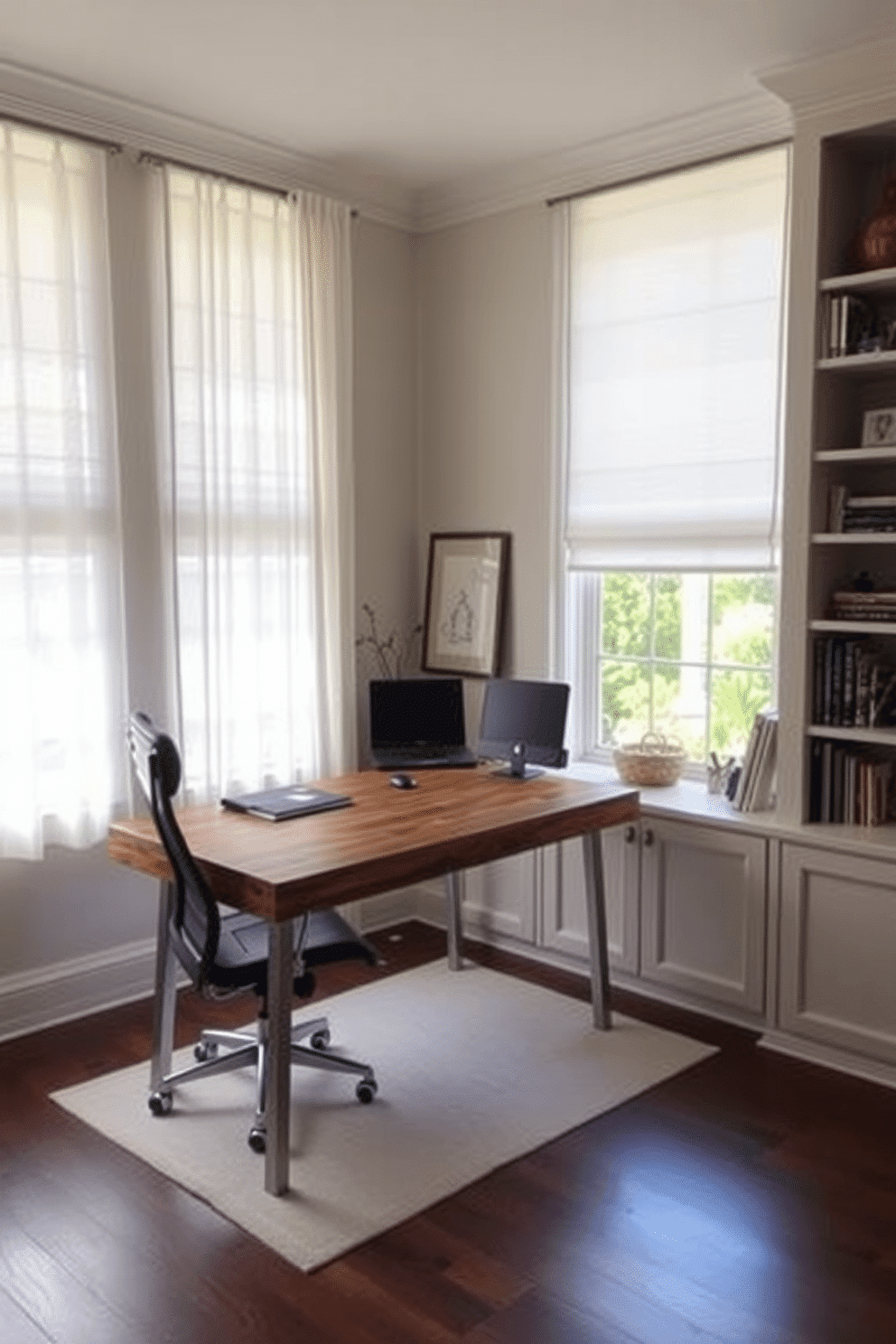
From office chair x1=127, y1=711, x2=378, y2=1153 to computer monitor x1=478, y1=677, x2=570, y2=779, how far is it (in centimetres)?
84

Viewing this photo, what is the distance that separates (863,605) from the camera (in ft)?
10.2

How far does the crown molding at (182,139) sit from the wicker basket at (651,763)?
219cm

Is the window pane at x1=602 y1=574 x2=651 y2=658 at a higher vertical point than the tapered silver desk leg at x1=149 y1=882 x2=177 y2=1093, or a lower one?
higher

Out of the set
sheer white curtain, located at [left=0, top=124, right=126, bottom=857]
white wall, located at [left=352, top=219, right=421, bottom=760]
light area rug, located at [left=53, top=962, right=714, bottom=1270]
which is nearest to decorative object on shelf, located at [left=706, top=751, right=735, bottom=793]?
light area rug, located at [left=53, top=962, right=714, bottom=1270]

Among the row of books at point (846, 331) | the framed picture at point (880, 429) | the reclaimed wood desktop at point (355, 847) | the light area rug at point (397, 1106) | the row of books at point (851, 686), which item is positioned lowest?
the light area rug at point (397, 1106)

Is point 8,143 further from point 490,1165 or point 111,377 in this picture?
point 490,1165

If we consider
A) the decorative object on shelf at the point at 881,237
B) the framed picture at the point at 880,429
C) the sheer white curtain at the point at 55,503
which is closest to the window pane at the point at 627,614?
the framed picture at the point at 880,429

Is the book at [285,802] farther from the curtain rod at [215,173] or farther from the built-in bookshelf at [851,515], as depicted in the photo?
the curtain rod at [215,173]

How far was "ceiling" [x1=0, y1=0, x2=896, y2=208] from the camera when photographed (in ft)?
9.03

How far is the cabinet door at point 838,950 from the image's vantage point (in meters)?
2.99

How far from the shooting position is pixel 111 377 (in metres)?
3.33

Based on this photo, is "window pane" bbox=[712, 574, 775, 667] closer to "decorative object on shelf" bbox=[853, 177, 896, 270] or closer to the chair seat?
"decorative object on shelf" bbox=[853, 177, 896, 270]

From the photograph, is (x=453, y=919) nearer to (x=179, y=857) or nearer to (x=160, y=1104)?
(x=160, y=1104)

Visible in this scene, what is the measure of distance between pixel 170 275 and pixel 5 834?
176 cm
